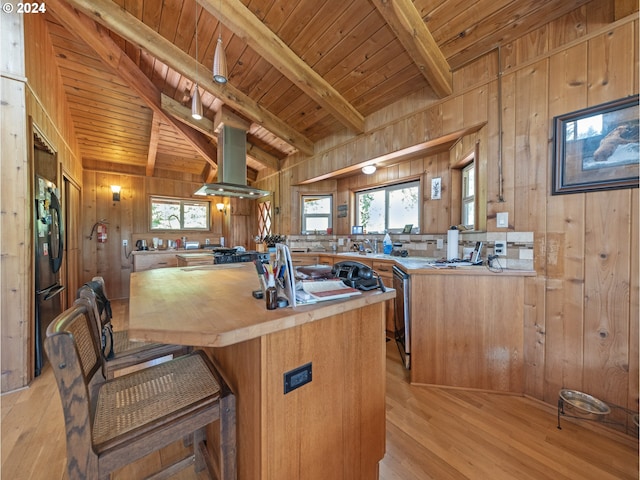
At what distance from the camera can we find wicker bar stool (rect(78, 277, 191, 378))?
1120 mm

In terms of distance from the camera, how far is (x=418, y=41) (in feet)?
6.16

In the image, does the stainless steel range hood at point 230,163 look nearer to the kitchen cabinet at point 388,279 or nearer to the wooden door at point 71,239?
the wooden door at point 71,239

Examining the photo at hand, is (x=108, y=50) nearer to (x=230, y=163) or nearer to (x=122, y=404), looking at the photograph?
(x=230, y=163)

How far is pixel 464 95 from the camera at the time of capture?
222 cm

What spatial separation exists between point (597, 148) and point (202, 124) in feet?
15.1

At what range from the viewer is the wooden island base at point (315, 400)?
0.85m

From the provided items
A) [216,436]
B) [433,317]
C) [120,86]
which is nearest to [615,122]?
[433,317]

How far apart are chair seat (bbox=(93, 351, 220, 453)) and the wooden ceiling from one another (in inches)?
95.3

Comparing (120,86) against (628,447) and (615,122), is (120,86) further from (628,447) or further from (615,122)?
(628,447)

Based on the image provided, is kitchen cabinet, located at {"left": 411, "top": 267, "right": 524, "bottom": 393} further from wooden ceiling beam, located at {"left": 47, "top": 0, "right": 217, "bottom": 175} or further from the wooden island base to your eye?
wooden ceiling beam, located at {"left": 47, "top": 0, "right": 217, "bottom": 175}

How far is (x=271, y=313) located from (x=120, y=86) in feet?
15.3

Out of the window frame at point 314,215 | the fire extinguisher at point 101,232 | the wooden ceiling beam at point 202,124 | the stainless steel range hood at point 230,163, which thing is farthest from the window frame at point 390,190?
the fire extinguisher at point 101,232

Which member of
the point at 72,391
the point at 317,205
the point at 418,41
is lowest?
the point at 72,391

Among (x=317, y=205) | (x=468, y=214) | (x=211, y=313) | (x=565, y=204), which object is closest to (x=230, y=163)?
(x=317, y=205)
